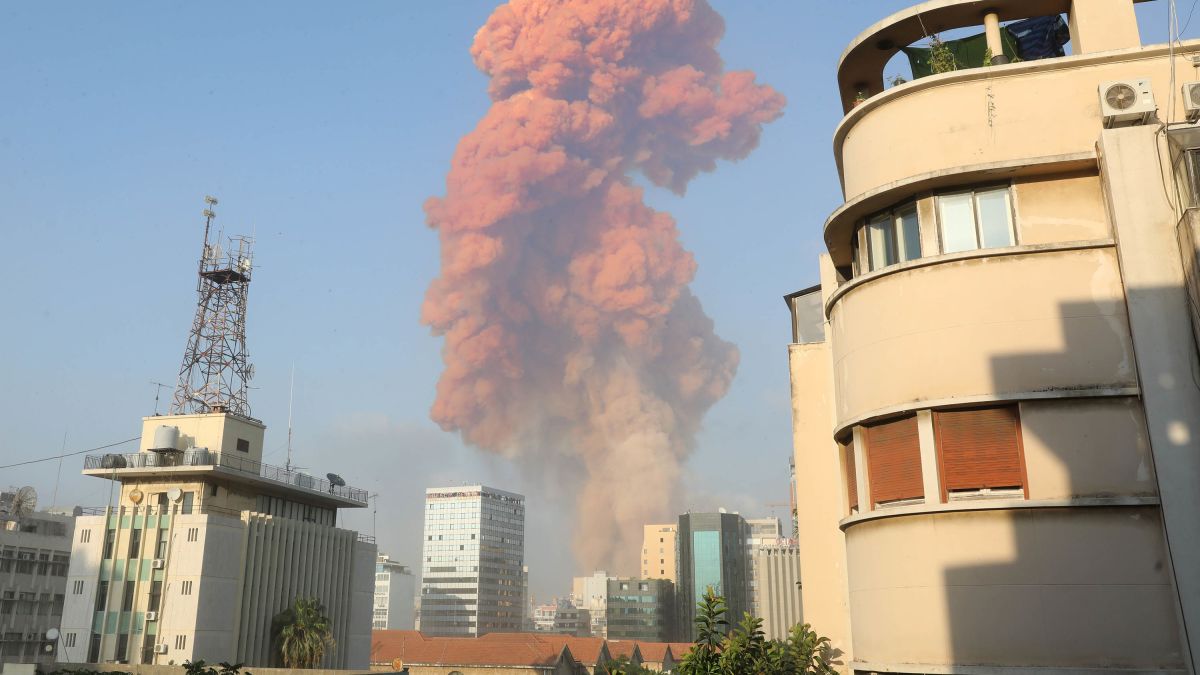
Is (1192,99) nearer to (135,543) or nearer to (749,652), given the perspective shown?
(749,652)

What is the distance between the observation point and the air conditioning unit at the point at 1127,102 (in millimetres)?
14516

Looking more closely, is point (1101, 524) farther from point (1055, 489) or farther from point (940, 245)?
point (940, 245)

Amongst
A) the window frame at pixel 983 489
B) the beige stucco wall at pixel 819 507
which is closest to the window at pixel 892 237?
the window frame at pixel 983 489

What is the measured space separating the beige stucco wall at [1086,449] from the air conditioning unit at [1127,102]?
4401mm

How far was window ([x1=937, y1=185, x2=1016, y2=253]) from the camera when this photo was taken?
15148mm

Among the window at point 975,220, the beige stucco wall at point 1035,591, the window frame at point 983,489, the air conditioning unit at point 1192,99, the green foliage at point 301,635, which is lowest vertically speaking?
the green foliage at point 301,635

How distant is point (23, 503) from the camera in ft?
354

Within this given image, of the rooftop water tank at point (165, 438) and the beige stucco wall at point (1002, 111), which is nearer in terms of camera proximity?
the beige stucco wall at point (1002, 111)

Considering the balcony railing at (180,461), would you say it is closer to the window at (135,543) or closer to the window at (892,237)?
the window at (135,543)

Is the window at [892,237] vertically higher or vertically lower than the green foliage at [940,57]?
lower

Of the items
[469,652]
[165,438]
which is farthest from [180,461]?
[469,652]

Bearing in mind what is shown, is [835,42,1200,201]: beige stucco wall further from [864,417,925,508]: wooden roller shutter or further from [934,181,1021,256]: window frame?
[864,417,925,508]: wooden roller shutter

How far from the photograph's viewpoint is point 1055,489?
1369cm

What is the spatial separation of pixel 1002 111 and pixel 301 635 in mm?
67063
